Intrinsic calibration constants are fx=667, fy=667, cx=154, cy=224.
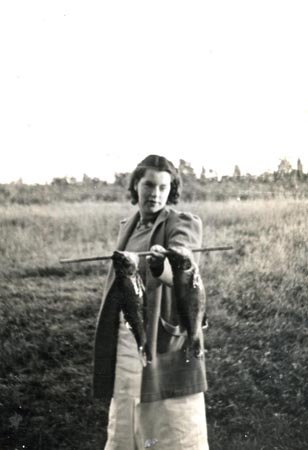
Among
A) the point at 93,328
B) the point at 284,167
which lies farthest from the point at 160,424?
the point at 284,167

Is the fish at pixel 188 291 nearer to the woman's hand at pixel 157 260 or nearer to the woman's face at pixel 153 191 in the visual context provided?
the woman's hand at pixel 157 260

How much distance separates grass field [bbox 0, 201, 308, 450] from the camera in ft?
9.59

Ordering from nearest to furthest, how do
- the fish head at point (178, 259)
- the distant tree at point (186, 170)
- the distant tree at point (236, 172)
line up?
the fish head at point (178, 259)
the distant tree at point (186, 170)
the distant tree at point (236, 172)

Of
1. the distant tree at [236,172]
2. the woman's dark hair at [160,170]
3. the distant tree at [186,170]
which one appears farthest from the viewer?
the distant tree at [236,172]

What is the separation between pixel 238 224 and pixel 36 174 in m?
0.93

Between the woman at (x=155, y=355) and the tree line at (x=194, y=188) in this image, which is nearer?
the woman at (x=155, y=355)

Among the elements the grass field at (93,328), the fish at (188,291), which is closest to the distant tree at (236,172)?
the grass field at (93,328)

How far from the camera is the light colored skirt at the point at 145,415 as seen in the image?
267cm

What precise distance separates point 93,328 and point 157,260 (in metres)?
0.55

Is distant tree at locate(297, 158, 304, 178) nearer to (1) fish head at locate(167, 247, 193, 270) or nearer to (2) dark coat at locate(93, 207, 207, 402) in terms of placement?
(2) dark coat at locate(93, 207, 207, 402)

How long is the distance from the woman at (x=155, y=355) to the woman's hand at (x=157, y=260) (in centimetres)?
1

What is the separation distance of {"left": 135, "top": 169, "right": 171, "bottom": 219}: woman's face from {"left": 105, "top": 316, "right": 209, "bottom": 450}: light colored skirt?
19.1 inches

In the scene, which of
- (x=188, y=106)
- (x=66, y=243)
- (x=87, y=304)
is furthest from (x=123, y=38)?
(x=87, y=304)

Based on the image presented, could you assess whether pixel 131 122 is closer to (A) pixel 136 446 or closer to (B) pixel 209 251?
(B) pixel 209 251
